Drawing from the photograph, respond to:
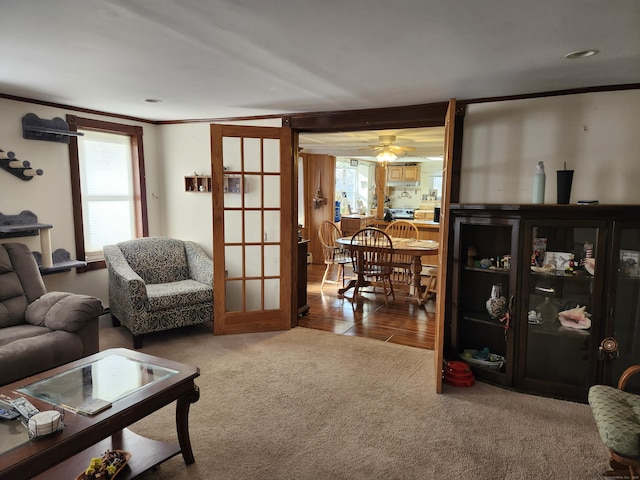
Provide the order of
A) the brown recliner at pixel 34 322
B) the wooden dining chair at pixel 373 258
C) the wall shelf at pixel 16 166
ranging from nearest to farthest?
the brown recliner at pixel 34 322 < the wall shelf at pixel 16 166 < the wooden dining chair at pixel 373 258

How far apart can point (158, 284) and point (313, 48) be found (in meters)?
2.96

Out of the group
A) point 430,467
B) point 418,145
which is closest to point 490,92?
point 430,467

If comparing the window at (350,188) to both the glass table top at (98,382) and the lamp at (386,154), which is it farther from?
the glass table top at (98,382)

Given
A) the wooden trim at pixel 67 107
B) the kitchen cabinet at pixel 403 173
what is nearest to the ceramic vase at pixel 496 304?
the wooden trim at pixel 67 107

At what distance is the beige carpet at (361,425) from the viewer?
2.10 m

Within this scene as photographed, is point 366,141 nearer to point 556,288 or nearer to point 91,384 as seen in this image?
point 556,288

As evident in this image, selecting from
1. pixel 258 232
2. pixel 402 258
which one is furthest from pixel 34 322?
pixel 402 258

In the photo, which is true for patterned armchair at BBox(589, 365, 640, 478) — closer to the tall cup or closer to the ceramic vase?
the ceramic vase

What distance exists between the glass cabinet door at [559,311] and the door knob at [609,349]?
40mm

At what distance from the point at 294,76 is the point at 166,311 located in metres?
2.32

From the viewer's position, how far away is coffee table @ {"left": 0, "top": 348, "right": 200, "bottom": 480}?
4.97 feet

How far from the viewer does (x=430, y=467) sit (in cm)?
211

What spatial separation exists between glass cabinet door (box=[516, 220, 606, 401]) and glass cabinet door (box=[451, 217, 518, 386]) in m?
0.12

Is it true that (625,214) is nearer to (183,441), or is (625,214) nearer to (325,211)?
(183,441)
